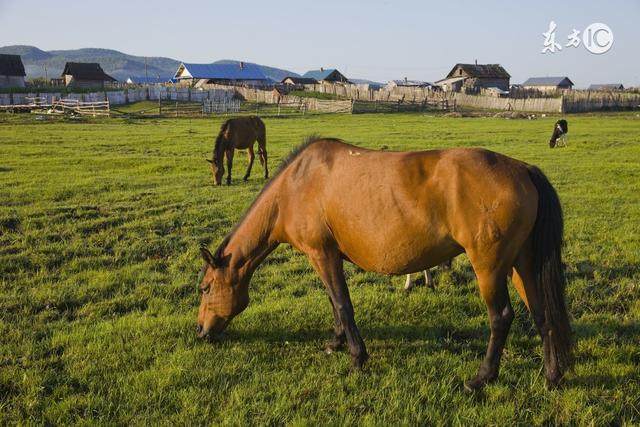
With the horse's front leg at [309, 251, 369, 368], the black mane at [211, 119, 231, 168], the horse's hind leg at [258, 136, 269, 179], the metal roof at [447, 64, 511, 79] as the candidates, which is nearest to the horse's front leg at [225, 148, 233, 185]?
the black mane at [211, 119, 231, 168]

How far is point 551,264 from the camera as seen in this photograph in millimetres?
4281

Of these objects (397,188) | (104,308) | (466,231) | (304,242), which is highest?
(397,188)

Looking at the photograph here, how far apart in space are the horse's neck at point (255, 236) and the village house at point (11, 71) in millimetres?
82467

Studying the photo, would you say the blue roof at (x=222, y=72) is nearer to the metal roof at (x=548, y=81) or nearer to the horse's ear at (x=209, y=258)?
the metal roof at (x=548, y=81)

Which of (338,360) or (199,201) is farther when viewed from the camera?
(199,201)

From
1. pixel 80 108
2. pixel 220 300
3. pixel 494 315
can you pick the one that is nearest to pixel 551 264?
pixel 494 315

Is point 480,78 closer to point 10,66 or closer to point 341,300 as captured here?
point 10,66

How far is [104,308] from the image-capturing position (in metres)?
6.07

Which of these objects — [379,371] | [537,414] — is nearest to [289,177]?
[379,371]

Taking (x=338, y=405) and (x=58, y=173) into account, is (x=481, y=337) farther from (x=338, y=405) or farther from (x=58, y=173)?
(x=58, y=173)

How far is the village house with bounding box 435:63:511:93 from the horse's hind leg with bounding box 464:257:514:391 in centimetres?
8409

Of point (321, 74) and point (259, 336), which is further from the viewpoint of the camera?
point (321, 74)

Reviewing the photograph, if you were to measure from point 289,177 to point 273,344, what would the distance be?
68.8 inches

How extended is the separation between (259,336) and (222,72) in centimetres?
9781
